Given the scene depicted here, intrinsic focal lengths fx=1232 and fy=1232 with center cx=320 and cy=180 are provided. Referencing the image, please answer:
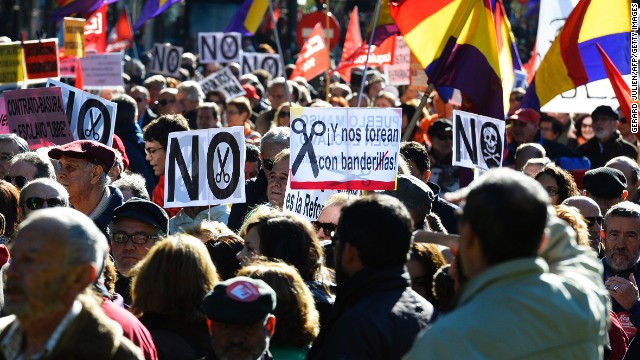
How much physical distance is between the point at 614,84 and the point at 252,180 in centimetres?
315

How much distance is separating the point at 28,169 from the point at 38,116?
202cm

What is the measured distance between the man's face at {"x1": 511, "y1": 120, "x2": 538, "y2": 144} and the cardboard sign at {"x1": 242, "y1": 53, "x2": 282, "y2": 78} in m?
9.03

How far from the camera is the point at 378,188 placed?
24.0 ft

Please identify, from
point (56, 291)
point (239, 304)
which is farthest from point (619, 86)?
point (56, 291)

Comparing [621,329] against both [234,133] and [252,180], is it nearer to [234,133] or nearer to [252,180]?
[234,133]

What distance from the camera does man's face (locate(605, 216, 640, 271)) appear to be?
22.1 ft

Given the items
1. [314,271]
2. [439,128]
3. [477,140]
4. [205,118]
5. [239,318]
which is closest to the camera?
[239,318]

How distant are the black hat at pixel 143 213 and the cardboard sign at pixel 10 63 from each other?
5268mm

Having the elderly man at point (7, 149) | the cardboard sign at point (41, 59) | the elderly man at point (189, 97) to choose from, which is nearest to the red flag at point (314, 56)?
the elderly man at point (189, 97)

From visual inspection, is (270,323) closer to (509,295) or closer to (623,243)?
(509,295)

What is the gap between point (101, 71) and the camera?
604 inches

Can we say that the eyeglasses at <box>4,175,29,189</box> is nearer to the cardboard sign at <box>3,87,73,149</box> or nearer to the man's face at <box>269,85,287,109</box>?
the cardboard sign at <box>3,87,73,149</box>

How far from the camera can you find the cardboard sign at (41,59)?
11.3 meters

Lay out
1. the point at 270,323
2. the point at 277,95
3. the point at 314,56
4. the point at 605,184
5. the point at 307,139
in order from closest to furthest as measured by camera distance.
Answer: the point at 270,323 → the point at 307,139 → the point at 605,184 → the point at 277,95 → the point at 314,56
